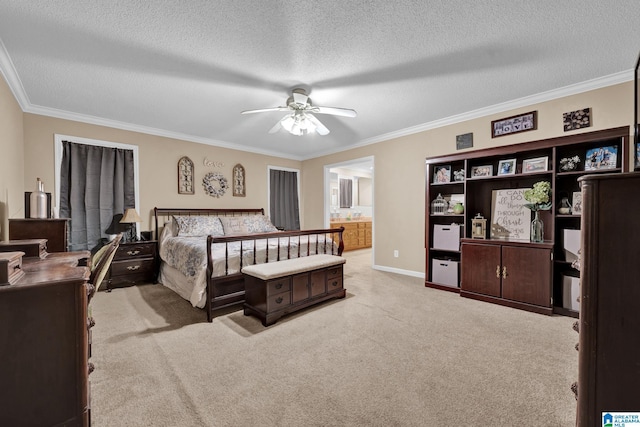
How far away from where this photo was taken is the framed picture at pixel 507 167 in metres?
3.15

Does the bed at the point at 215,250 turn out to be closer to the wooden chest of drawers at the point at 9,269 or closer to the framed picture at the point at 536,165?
the wooden chest of drawers at the point at 9,269

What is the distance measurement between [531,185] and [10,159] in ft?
19.0

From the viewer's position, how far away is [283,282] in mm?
2613

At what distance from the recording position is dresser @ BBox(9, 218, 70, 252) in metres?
2.23

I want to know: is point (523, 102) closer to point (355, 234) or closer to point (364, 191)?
point (355, 234)

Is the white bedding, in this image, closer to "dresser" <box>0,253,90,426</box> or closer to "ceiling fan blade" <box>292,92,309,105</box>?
"ceiling fan blade" <box>292,92,309,105</box>

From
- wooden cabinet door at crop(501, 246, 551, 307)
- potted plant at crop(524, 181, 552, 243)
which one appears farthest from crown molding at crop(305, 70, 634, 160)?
wooden cabinet door at crop(501, 246, 551, 307)

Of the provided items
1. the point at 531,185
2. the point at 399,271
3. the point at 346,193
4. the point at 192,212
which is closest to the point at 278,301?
the point at 399,271

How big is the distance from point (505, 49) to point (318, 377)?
9.70ft

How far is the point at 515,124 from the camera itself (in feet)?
10.6

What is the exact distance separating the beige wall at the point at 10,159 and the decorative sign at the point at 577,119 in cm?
571

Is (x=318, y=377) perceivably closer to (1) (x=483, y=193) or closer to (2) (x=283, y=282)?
(2) (x=283, y=282)

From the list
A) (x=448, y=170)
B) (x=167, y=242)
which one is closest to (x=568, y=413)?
(x=448, y=170)

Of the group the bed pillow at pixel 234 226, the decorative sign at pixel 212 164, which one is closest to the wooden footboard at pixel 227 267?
the bed pillow at pixel 234 226
